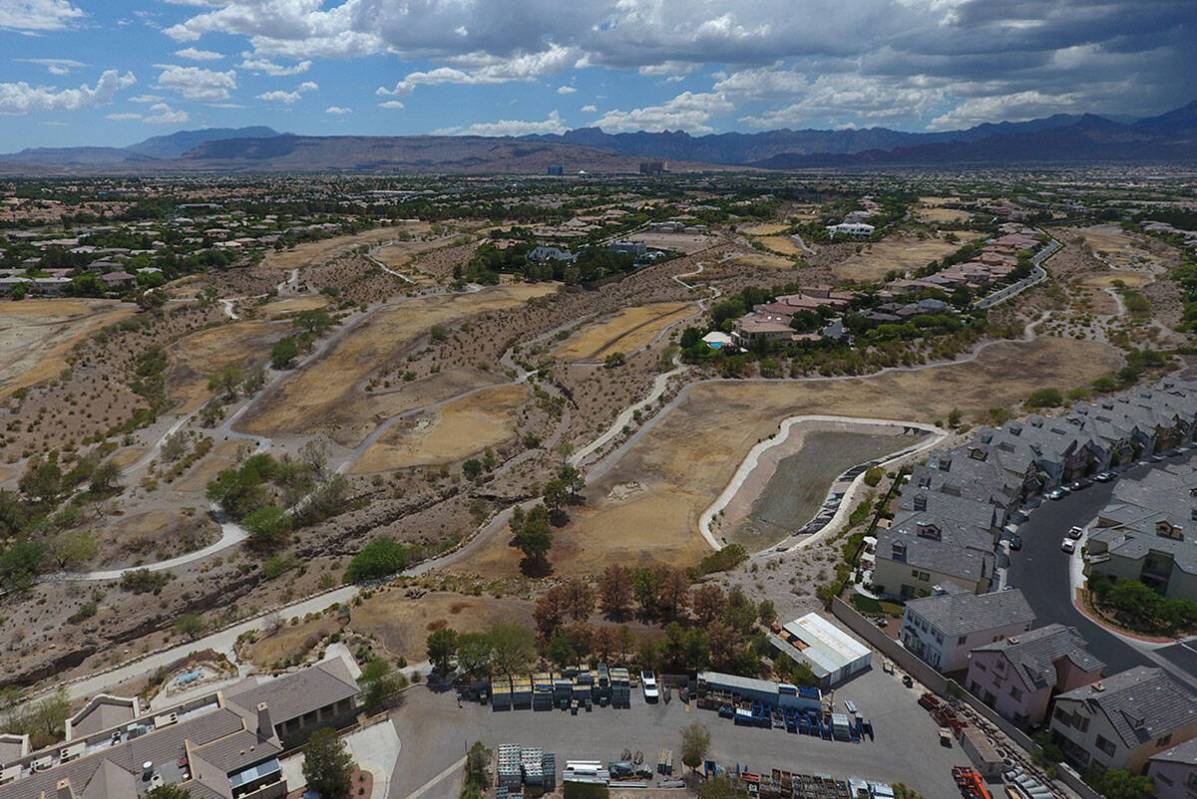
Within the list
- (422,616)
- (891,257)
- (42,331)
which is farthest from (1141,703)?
(891,257)

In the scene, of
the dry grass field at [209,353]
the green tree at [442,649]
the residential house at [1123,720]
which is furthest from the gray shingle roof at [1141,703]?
the dry grass field at [209,353]

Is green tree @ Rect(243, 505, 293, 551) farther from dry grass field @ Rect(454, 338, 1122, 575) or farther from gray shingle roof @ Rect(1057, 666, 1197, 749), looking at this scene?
gray shingle roof @ Rect(1057, 666, 1197, 749)

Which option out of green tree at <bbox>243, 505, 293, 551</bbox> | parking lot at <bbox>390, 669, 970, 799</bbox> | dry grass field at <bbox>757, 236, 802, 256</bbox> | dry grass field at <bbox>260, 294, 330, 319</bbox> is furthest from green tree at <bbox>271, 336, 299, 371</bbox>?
dry grass field at <bbox>757, 236, 802, 256</bbox>

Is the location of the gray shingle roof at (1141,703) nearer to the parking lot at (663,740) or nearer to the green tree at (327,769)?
the parking lot at (663,740)

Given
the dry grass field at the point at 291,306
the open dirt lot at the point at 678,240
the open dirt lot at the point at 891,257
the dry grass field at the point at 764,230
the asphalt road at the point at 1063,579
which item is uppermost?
the dry grass field at the point at 764,230

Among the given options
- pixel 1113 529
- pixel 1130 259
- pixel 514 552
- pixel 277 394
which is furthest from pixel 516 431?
pixel 1130 259

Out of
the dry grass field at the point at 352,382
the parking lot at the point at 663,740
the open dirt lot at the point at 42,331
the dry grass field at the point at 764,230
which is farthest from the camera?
the dry grass field at the point at 764,230

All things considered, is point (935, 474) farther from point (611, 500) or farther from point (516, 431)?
point (516, 431)
